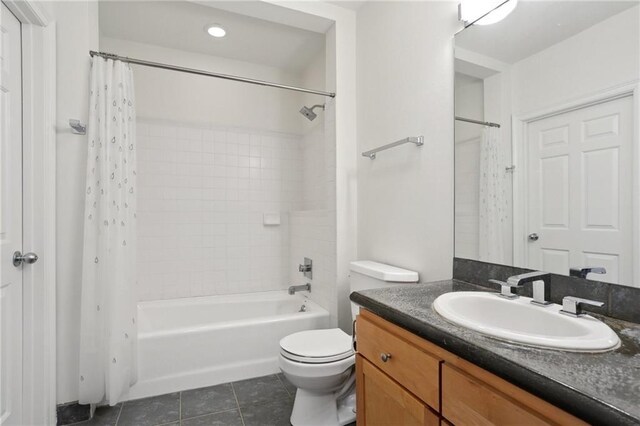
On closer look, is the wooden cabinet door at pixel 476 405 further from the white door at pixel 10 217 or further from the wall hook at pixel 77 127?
the wall hook at pixel 77 127

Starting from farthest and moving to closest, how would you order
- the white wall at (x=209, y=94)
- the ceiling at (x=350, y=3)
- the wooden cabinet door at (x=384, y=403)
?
1. the white wall at (x=209, y=94)
2. the ceiling at (x=350, y=3)
3. the wooden cabinet door at (x=384, y=403)

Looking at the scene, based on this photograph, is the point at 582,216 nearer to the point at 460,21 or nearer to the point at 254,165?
the point at 460,21

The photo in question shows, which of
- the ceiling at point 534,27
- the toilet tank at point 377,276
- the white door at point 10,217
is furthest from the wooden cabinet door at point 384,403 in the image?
the white door at point 10,217

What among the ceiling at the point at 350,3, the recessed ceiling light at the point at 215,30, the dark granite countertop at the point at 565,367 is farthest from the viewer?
the recessed ceiling light at the point at 215,30

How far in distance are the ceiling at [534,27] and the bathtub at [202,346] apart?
6.22 feet

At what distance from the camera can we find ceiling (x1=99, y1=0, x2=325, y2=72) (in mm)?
2209

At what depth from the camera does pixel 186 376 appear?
1974 millimetres

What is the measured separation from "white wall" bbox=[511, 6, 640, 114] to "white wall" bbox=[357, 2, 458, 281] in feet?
1.19

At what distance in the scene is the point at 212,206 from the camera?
283cm

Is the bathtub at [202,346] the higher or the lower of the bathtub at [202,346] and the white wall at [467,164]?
the lower

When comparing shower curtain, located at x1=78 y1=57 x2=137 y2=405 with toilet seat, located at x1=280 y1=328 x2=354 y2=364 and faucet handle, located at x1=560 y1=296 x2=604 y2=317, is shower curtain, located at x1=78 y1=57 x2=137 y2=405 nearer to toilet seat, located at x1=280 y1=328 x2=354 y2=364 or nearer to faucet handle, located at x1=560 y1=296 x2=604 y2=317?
toilet seat, located at x1=280 y1=328 x2=354 y2=364

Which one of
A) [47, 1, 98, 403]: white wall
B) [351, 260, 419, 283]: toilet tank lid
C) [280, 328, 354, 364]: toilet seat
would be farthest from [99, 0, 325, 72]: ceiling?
[280, 328, 354, 364]: toilet seat

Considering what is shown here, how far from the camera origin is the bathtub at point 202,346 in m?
1.91

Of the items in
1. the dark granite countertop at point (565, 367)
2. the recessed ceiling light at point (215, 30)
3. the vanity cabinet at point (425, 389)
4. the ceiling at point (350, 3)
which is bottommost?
the vanity cabinet at point (425, 389)
